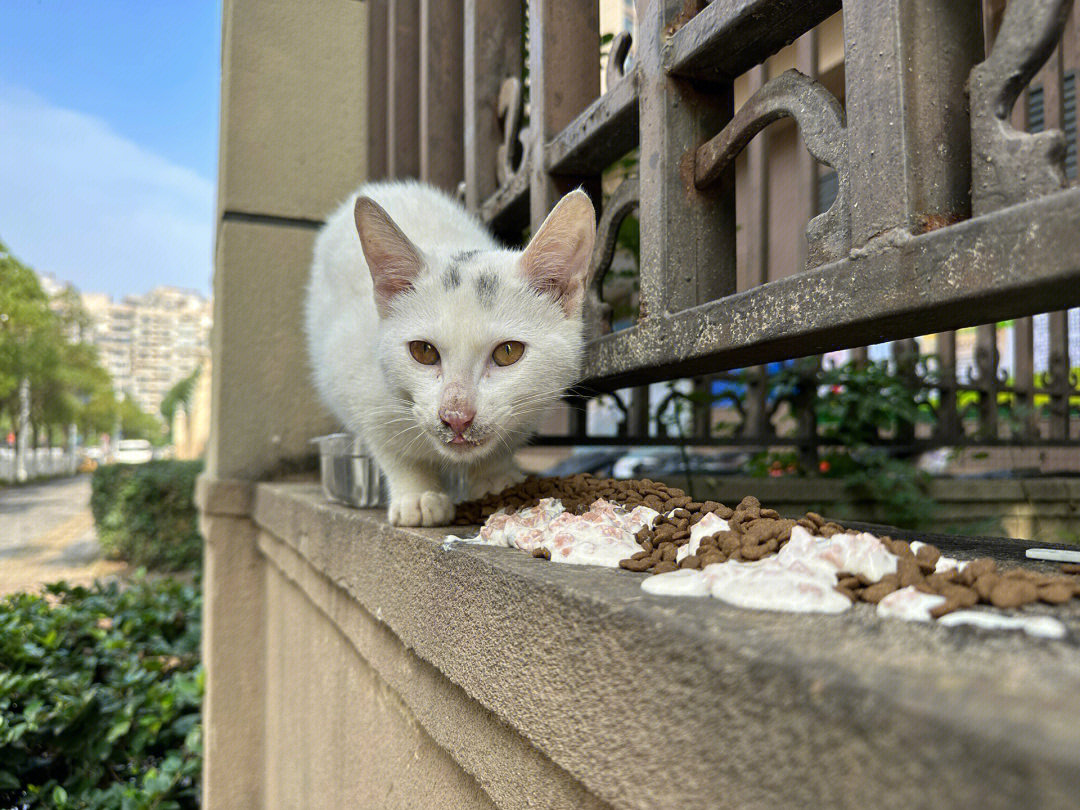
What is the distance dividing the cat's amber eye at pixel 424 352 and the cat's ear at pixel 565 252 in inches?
10.7

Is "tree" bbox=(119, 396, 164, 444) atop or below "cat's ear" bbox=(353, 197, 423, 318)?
atop

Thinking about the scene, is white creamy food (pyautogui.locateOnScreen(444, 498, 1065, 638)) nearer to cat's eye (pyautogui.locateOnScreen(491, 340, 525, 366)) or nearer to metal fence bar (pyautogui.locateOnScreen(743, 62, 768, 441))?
cat's eye (pyautogui.locateOnScreen(491, 340, 525, 366))

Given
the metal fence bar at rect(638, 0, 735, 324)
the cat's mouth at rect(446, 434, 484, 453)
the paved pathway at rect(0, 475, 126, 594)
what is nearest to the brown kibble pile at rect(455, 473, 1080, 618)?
the cat's mouth at rect(446, 434, 484, 453)

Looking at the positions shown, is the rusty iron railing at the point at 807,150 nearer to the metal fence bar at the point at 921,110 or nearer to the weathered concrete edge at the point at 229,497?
the metal fence bar at the point at 921,110

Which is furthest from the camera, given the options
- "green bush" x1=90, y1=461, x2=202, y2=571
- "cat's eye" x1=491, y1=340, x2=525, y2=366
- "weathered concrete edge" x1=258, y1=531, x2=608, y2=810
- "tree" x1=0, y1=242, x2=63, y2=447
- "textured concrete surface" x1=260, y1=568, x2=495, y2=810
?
"tree" x1=0, y1=242, x2=63, y2=447

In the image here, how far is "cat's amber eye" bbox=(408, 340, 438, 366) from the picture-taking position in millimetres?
1607

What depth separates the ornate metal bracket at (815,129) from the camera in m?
0.90

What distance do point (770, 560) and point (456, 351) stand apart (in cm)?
92

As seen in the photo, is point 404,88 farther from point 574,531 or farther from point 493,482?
point 574,531

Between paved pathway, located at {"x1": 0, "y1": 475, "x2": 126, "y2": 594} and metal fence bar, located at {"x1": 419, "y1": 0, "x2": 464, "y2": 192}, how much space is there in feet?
12.4

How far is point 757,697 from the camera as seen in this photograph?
49cm

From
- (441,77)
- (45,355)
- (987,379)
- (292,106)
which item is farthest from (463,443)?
(45,355)

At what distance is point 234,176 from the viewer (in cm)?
300

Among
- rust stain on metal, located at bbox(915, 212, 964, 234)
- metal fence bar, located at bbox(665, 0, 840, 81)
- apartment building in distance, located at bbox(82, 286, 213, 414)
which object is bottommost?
rust stain on metal, located at bbox(915, 212, 964, 234)
